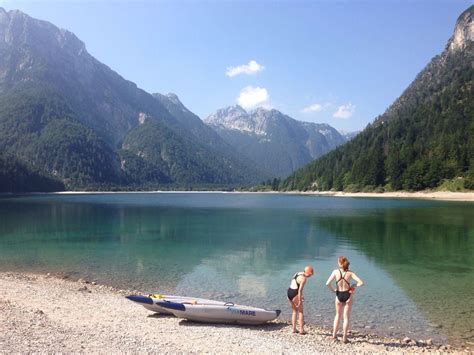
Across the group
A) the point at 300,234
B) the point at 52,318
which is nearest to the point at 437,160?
the point at 300,234

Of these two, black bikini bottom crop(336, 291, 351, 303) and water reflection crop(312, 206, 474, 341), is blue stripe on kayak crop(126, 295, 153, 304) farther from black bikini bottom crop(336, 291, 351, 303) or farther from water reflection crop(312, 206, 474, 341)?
water reflection crop(312, 206, 474, 341)

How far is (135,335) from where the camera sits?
14484 mm

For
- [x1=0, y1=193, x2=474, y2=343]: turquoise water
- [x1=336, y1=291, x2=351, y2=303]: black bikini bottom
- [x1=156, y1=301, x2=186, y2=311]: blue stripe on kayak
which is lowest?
[x1=0, y1=193, x2=474, y2=343]: turquoise water

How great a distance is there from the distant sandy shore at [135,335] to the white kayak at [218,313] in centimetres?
34

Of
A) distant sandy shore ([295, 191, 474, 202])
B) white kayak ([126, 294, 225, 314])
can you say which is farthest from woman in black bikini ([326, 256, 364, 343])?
distant sandy shore ([295, 191, 474, 202])

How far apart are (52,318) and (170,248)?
81.9 feet

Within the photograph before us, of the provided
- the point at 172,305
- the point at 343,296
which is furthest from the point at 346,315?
the point at 172,305

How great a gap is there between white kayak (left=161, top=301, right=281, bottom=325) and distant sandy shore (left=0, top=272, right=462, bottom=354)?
34 centimetres

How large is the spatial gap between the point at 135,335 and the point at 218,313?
375 cm

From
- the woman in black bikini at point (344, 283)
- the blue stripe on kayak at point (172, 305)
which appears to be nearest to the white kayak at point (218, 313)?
the blue stripe on kayak at point (172, 305)

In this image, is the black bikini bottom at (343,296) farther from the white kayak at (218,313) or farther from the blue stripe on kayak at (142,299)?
the blue stripe on kayak at (142,299)

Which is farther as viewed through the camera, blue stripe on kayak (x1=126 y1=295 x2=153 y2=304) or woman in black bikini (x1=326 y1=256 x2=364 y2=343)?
blue stripe on kayak (x1=126 y1=295 x2=153 y2=304)

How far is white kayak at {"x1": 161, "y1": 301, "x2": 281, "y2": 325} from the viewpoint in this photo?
55.5 feet

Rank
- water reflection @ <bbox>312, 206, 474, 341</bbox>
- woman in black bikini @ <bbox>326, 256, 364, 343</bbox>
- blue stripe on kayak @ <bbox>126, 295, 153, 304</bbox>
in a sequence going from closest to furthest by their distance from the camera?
woman in black bikini @ <bbox>326, 256, 364, 343</bbox> → blue stripe on kayak @ <bbox>126, 295, 153, 304</bbox> → water reflection @ <bbox>312, 206, 474, 341</bbox>
